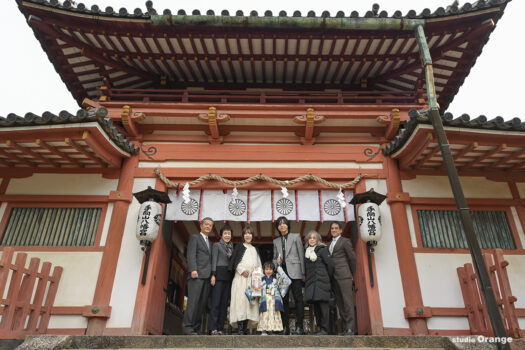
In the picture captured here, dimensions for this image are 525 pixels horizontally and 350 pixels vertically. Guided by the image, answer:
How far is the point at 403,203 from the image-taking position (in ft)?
23.5

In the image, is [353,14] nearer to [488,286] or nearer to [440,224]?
[440,224]

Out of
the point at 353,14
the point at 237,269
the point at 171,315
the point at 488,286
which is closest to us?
the point at 488,286

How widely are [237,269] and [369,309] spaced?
97.1 inches

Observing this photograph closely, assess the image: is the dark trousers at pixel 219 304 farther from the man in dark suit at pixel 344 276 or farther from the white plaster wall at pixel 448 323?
the white plaster wall at pixel 448 323

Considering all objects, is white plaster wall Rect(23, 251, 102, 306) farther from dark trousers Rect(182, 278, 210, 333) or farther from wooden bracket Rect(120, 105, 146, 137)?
wooden bracket Rect(120, 105, 146, 137)

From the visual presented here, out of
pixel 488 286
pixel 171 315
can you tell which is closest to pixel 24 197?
pixel 171 315

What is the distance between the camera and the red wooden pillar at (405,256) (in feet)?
20.4

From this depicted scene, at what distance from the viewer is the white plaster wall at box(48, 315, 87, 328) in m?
6.22

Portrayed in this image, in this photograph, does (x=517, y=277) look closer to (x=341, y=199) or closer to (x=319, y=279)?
(x=341, y=199)

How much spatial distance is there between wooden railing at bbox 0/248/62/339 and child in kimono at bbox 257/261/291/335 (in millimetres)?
3562

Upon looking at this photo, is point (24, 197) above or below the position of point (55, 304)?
above

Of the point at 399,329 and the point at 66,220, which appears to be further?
the point at 66,220

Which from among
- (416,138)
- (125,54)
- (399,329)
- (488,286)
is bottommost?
(399,329)

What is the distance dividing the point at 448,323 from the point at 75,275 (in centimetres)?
661
